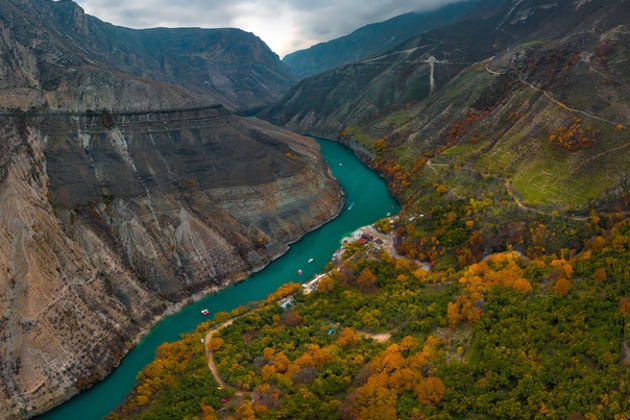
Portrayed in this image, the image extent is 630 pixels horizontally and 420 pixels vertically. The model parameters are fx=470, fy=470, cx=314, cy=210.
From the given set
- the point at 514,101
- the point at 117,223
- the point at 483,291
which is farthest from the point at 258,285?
the point at 514,101

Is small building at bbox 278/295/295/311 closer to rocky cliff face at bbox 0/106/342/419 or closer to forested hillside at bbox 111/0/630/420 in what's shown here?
forested hillside at bbox 111/0/630/420

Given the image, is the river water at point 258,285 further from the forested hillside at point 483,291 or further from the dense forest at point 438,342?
the dense forest at point 438,342

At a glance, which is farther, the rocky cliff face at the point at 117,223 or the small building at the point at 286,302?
the small building at the point at 286,302

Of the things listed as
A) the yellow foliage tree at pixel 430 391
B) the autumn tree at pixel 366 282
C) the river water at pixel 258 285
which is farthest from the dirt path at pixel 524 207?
the yellow foliage tree at pixel 430 391

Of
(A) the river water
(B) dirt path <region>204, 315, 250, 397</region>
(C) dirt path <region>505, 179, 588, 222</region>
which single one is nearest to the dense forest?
(B) dirt path <region>204, 315, 250, 397</region>

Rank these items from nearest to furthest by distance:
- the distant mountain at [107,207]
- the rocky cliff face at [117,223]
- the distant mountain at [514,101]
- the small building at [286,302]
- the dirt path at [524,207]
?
the rocky cliff face at [117,223] → the distant mountain at [107,207] → the small building at [286,302] → the dirt path at [524,207] → the distant mountain at [514,101]

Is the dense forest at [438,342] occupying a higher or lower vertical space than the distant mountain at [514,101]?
lower
